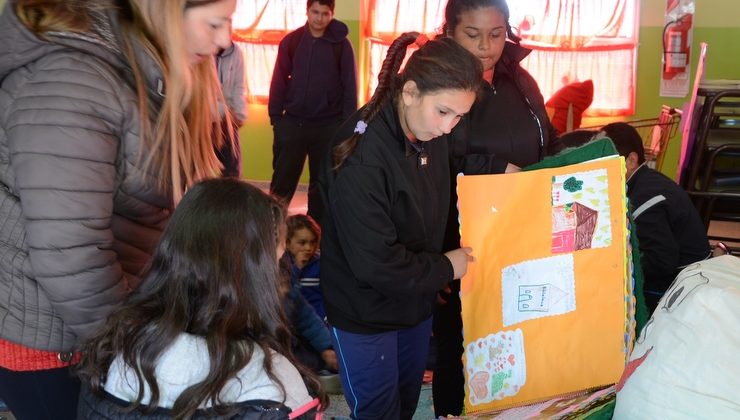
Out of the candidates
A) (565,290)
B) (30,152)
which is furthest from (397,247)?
(30,152)

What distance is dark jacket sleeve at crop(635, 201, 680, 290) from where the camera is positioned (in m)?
2.75

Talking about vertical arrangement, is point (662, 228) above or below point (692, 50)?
below

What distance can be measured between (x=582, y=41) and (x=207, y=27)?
5353 millimetres

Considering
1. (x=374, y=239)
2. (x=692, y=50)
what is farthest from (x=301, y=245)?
(x=692, y=50)

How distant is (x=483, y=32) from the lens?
2160mm

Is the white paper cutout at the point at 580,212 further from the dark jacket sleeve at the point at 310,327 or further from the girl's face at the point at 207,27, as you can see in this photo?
the dark jacket sleeve at the point at 310,327

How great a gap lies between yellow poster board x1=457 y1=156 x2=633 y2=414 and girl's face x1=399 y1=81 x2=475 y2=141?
0.27 meters

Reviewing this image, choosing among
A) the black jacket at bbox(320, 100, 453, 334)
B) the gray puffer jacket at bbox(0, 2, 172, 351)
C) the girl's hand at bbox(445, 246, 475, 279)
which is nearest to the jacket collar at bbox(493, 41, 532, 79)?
the black jacket at bbox(320, 100, 453, 334)

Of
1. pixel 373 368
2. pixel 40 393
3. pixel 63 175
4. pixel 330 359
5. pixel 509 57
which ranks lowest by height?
pixel 330 359

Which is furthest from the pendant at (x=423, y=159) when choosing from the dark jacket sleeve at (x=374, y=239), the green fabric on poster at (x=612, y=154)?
the green fabric on poster at (x=612, y=154)

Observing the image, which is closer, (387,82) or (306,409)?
(306,409)

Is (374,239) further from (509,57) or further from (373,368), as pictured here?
(509,57)

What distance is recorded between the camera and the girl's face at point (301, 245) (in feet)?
10.9

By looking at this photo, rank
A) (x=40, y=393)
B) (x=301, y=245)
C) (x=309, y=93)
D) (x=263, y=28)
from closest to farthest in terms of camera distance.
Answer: (x=40, y=393) → (x=301, y=245) → (x=309, y=93) → (x=263, y=28)
